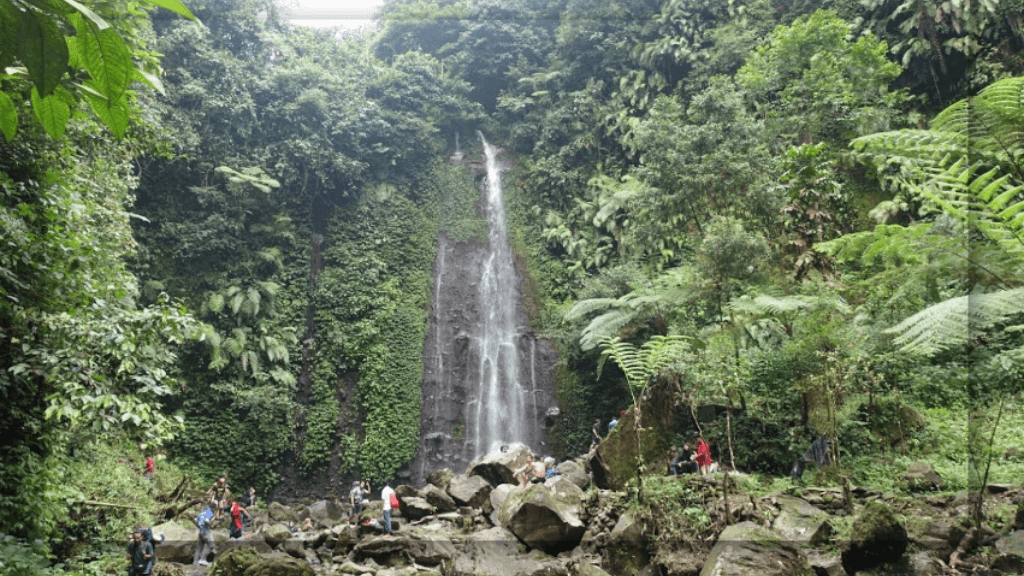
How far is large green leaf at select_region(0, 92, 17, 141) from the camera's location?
3.21ft

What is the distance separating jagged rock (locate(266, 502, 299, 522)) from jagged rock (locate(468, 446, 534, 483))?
153 inches

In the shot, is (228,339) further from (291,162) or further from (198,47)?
(198,47)

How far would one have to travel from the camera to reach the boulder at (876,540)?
13.8 ft

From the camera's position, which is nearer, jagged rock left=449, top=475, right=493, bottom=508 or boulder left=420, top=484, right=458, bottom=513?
boulder left=420, top=484, right=458, bottom=513

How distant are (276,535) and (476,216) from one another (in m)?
14.1

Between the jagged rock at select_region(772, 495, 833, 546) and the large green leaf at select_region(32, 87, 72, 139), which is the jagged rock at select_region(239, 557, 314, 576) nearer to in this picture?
the jagged rock at select_region(772, 495, 833, 546)

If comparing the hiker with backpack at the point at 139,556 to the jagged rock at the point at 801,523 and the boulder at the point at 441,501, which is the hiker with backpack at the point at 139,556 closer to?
the boulder at the point at 441,501

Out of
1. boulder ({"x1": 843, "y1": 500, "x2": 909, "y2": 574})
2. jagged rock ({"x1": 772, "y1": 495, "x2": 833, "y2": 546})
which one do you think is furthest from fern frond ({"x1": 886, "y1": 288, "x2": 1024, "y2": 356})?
jagged rock ({"x1": 772, "y1": 495, "x2": 833, "y2": 546})

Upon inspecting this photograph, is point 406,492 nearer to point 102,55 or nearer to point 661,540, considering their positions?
point 661,540

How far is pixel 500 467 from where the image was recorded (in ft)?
37.1

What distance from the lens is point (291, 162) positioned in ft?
60.7

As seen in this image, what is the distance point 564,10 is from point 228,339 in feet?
60.1

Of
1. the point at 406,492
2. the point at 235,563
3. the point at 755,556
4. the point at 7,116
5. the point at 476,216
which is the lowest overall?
the point at 406,492

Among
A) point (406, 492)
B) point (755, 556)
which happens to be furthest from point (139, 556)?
point (755, 556)
